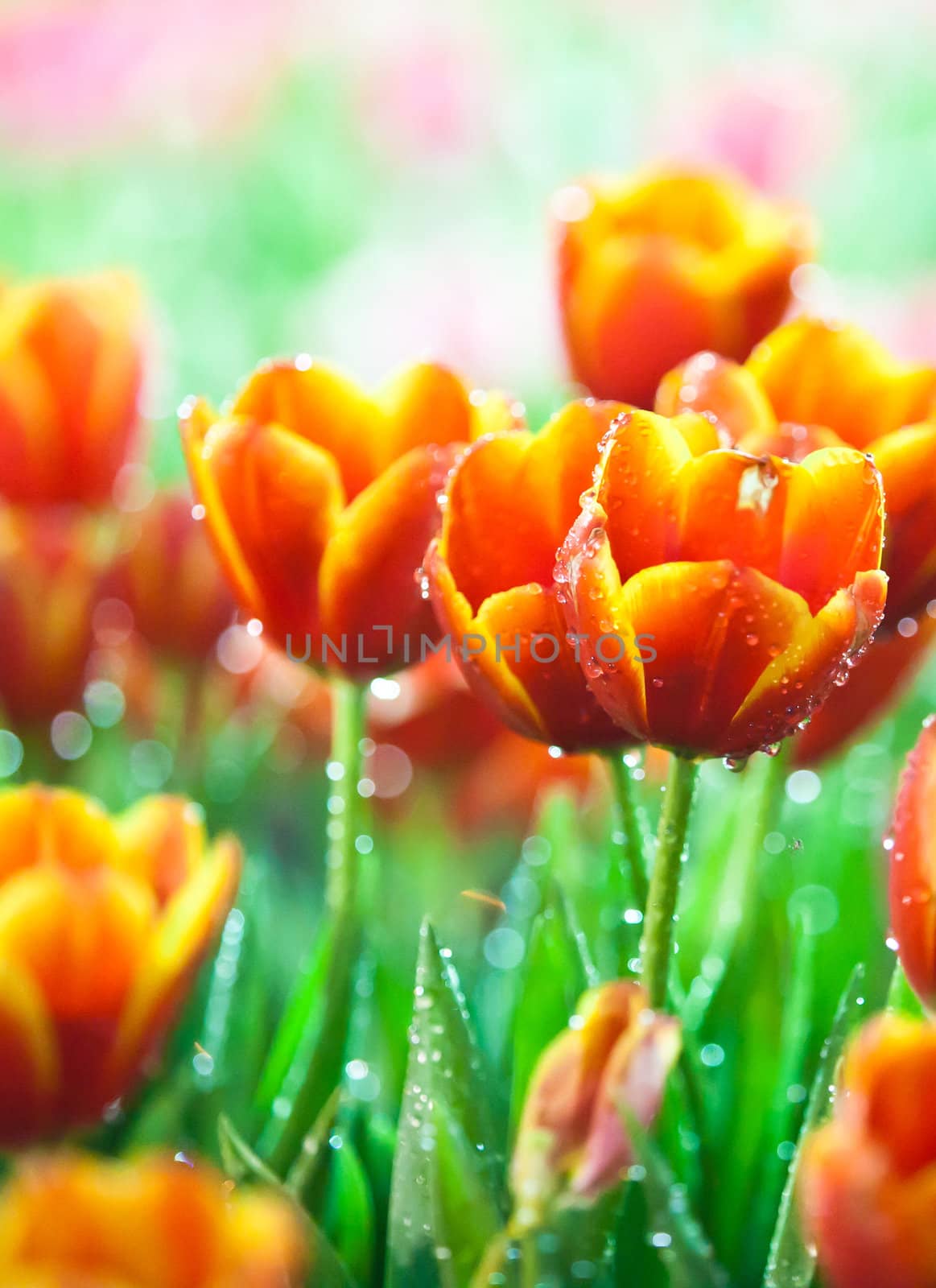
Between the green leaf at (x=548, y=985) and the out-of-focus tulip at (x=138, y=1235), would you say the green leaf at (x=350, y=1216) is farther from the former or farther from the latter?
the out-of-focus tulip at (x=138, y=1235)

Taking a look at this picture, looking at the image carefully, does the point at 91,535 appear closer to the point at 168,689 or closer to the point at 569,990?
the point at 168,689

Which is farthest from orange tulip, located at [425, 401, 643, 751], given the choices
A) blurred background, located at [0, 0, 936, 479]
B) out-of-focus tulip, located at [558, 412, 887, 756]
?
blurred background, located at [0, 0, 936, 479]

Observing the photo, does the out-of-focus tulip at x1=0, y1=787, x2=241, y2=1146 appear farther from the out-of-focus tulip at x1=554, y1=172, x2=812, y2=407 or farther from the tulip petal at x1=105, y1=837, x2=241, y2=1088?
the out-of-focus tulip at x1=554, y1=172, x2=812, y2=407

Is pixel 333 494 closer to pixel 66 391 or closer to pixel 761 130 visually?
pixel 66 391

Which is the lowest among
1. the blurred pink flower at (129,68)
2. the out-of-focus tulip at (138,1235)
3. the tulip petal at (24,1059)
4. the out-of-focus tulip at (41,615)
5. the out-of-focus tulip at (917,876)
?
the tulip petal at (24,1059)

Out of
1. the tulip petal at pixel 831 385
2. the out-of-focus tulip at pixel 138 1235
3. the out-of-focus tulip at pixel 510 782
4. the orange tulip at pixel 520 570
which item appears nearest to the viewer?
the out-of-focus tulip at pixel 138 1235

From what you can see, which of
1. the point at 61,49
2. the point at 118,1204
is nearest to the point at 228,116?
the point at 61,49

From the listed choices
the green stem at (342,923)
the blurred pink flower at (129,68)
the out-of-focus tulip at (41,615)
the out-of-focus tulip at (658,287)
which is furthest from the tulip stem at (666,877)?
the blurred pink flower at (129,68)
